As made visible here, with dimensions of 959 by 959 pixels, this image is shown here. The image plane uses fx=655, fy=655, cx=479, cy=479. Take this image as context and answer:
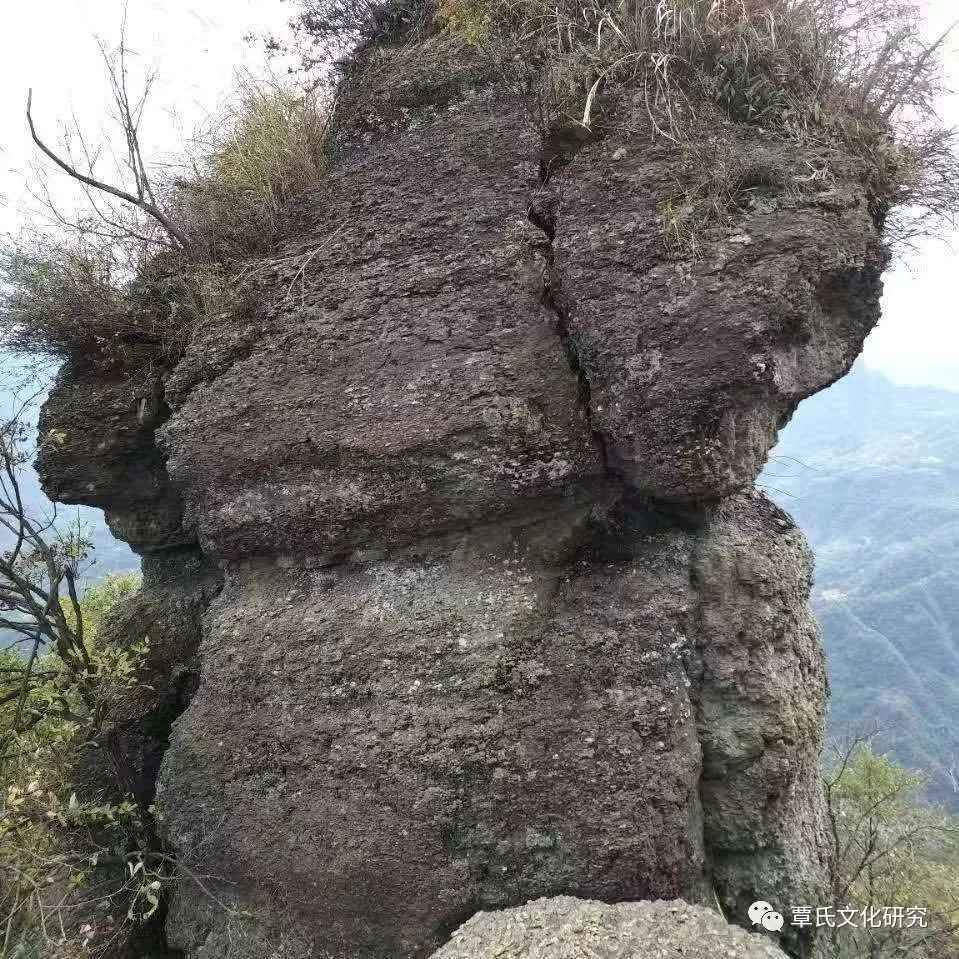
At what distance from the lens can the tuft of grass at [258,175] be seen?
3.99 metres

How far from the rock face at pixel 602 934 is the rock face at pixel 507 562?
5 centimetres

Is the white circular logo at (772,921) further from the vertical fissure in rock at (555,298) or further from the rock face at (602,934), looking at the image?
Answer: the vertical fissure in rock at (555,298)

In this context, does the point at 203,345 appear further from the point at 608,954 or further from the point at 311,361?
the point at 608,954

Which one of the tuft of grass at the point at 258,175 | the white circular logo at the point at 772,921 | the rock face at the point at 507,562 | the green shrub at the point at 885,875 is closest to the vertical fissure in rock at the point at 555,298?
the rock face at the point at 507,562

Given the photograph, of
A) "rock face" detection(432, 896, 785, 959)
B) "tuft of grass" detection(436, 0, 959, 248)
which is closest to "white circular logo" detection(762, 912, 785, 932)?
"rock face" detection(432, 896, 785, 959)

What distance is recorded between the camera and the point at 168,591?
4324 mm

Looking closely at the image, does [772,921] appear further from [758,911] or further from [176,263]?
[176,263]

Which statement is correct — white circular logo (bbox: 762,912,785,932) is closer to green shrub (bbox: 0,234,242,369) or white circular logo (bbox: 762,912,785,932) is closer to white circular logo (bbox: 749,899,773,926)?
white circular logo (bbox: 749,899,773,926)

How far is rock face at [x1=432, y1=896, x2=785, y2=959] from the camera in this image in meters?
2.20

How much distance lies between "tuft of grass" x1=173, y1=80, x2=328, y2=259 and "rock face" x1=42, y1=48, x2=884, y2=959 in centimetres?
66

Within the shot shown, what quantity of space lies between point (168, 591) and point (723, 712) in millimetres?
3454

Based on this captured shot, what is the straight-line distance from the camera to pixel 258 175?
404 centimetres

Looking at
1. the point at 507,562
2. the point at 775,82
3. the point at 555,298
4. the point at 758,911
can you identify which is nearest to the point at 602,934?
the point at 758,911

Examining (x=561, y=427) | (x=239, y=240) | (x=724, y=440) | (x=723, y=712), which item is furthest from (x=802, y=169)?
(x=239, y=240)
